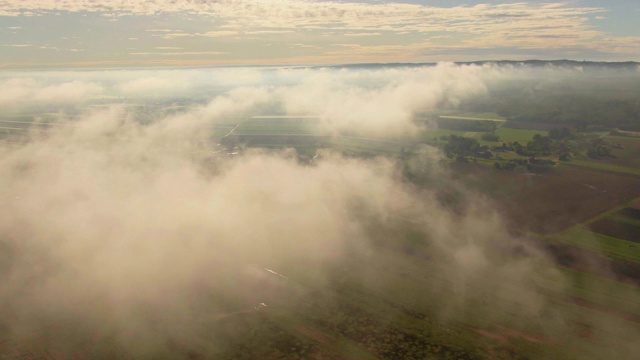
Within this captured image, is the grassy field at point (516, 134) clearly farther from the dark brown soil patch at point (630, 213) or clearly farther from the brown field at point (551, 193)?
the dark brown soil patch at point (630, 213)

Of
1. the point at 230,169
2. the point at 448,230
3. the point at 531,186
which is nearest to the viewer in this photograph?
the point at 448,230

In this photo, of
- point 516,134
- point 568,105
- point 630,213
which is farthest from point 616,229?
point 568,105

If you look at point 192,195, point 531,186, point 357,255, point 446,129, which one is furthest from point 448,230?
point 446,129

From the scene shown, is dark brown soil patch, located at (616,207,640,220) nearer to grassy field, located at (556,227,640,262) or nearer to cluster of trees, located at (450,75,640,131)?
grassy field, located at (556,227,640,262)

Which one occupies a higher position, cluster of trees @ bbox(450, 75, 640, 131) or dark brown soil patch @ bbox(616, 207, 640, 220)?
cluster of trees @ bbox(450, 75, 640, 131)

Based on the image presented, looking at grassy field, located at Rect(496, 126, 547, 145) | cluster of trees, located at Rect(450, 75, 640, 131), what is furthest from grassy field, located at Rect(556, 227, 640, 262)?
cluster of trees, located at Rect(450, 75, 640, 131)

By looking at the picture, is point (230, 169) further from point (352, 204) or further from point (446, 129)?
point (446, 129)
